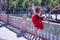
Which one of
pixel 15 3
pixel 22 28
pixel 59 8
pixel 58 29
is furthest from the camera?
pixel 15 3

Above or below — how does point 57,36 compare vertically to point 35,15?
below

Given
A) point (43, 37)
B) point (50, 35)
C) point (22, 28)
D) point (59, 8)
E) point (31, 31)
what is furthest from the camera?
point (59, 8)

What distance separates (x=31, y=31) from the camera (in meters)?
10.6

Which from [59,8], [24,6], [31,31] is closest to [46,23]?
[31,31]

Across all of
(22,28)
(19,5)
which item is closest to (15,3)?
(19,5)

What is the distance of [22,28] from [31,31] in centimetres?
160

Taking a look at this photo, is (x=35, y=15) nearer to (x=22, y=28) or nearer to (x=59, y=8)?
(x=22, y=28)

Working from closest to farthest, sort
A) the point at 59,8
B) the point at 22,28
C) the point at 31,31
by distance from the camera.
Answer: the point at 31,31 → the point at 22,28 → the point at 59,8

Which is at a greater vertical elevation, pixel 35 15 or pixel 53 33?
pixel 35 15

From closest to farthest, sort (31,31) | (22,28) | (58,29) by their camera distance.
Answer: (58,29), (31,31), (22,28)

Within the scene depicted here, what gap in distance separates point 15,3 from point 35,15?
64365 millimetres

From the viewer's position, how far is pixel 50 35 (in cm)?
834

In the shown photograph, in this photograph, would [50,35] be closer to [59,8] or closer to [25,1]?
[59,8]

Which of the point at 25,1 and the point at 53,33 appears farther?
the point at 25,1
